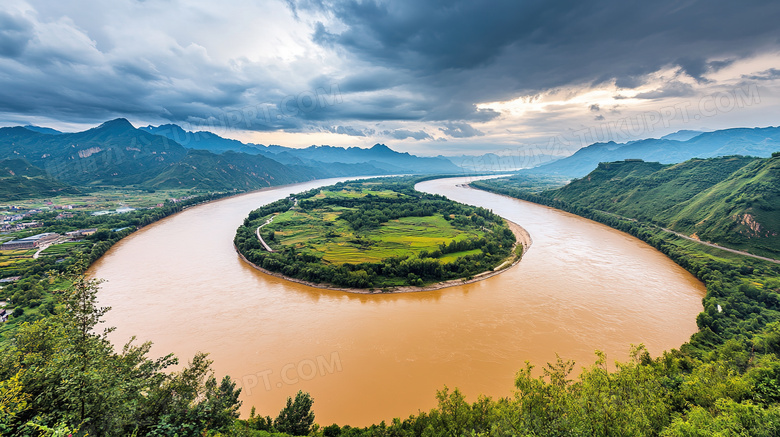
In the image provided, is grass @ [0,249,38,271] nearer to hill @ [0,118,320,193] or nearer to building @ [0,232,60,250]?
building @ [0,232,60,250]

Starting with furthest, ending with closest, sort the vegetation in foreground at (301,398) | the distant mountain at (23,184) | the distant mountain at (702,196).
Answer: the distant mountain at (23,184) → the distant mountain at (702,196) → the vegetation in foreground at (301,398)

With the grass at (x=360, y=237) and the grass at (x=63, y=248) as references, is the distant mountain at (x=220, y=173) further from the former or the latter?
the grass at (x=360, y=237)

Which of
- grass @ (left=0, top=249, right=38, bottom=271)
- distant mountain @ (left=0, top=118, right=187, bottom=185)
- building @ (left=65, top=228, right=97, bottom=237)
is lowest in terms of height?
grass @ (left=0, top=249, right=38, bottom=271)

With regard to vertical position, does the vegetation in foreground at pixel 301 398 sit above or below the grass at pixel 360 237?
above

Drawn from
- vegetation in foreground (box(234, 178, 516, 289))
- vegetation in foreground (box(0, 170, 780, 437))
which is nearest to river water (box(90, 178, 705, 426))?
vegetation in foreground (box(234, 178, 516, 289))

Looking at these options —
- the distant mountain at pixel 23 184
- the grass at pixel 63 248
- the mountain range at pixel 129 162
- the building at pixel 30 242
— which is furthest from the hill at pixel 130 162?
the grass at pixel 63 248

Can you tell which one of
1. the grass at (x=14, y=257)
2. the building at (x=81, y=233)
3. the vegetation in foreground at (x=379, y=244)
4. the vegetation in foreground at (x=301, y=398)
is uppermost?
the vegetation in foreground at (x=301, y=398)

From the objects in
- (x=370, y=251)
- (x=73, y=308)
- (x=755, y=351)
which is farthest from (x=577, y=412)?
(x=370, y=251)
